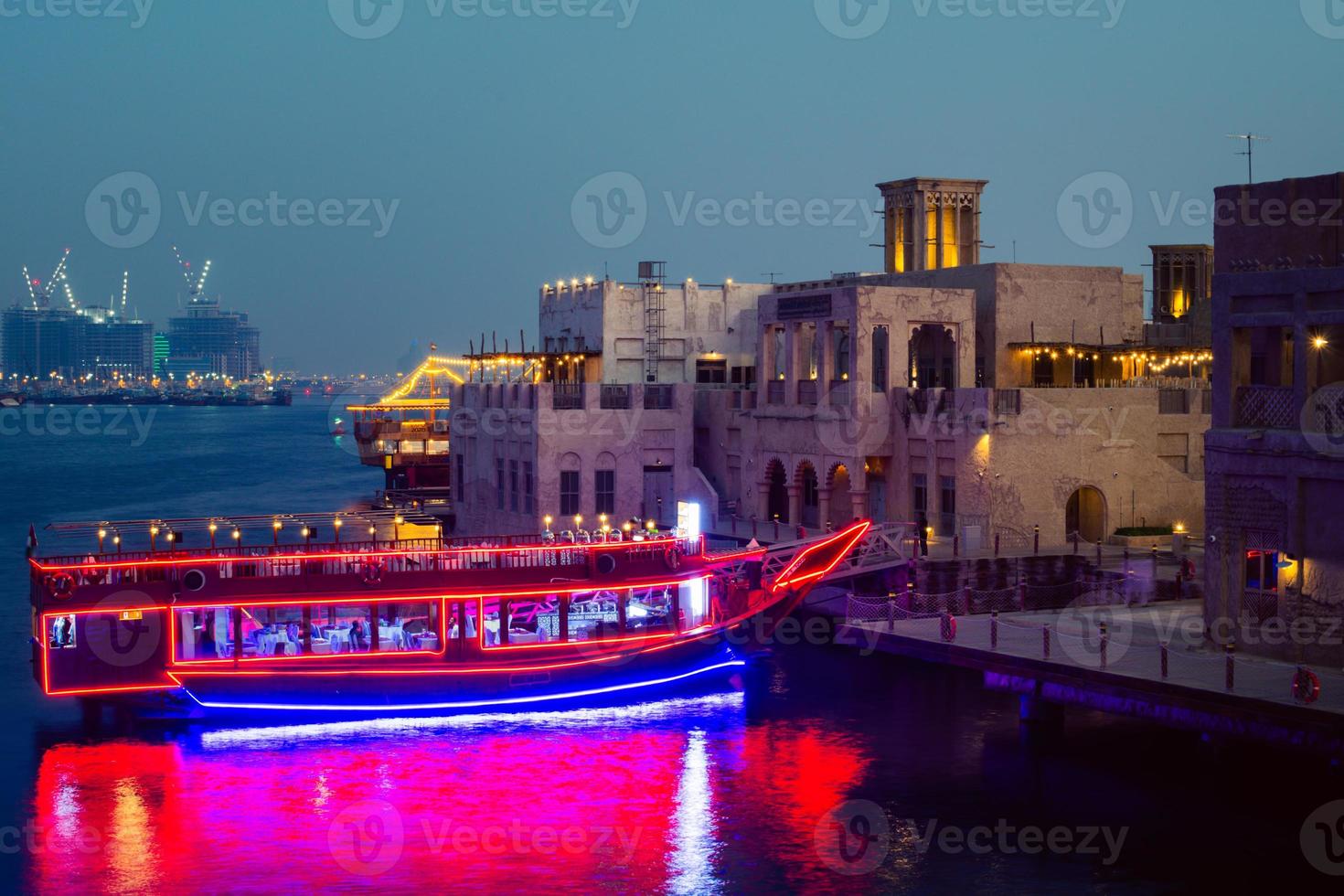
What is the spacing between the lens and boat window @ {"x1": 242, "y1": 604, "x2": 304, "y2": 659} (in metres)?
37.9

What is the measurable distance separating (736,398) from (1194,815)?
33182 mm

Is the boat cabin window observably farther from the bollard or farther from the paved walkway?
the bollard

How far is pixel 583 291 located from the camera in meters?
68.2

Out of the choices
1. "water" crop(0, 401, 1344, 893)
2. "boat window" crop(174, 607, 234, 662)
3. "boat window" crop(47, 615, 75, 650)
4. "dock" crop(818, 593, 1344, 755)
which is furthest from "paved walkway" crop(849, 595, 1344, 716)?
"boat window" crop(47, 615, 75, 650)

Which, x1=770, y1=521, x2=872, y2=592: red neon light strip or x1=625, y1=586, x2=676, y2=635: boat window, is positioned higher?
x1=770, y1=521, x2=872, y2=592: red neon light strip

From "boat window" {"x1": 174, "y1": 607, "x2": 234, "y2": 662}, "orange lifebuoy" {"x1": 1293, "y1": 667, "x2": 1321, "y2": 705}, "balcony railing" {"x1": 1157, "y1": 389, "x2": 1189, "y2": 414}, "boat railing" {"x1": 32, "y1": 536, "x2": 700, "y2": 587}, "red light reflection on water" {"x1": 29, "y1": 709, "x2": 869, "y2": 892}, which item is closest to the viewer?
"red light reflection on water" {"x1": 29, "y1": 709, "x2": 869, "y2": 892}

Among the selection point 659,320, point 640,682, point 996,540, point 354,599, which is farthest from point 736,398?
point 354,599

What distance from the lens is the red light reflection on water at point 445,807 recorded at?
27547mm

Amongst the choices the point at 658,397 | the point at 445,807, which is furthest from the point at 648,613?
the point at 658,397

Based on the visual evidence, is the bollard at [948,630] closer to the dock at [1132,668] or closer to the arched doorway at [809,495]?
the dock at [1132,668]

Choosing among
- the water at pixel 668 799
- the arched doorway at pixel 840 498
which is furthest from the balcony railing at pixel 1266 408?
the arched doorway at pixel 840 498

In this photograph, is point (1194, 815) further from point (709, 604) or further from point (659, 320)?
point (659, 320)

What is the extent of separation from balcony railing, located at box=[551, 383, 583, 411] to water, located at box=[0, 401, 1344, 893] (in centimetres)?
2061

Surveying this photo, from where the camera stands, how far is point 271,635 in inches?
1495
